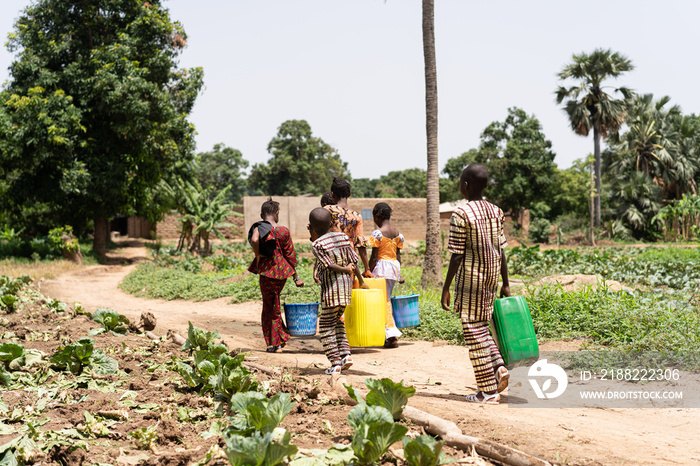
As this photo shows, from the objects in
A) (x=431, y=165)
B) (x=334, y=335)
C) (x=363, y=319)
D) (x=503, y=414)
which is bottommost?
(x=503, y=414)

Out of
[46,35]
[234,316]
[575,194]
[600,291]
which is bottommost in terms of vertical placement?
[234,316]

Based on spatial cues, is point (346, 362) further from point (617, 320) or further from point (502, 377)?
point (617, 320)

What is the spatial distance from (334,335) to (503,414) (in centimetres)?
173

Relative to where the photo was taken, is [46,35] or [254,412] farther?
[46,35]

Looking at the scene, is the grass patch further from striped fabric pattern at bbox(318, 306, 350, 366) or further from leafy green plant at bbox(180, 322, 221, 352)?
leafy green plant at bbox(180, 322, 221, 352)

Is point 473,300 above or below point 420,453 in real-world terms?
above

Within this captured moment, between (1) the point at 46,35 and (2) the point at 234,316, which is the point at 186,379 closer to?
(2) the point at 234,316

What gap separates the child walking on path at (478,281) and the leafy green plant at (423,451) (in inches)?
60.7

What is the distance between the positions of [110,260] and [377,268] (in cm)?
1636

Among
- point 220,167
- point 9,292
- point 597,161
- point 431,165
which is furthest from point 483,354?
point 220,167

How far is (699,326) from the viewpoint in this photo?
6.10 m

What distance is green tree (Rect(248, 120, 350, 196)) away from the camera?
44.7 metres

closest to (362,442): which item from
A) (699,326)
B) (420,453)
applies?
(420,453)

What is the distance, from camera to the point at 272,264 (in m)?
6.11
